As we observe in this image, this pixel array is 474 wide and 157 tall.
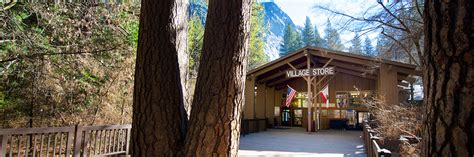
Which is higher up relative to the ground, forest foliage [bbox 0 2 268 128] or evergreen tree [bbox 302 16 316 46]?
evergreen tree [bbox 302 16 316 46]

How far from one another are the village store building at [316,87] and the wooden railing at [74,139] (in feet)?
26.3

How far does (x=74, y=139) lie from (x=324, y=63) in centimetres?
1350

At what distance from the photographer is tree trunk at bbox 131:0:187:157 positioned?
2197mm

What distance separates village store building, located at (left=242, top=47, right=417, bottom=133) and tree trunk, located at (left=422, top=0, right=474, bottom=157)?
11980 millimetres

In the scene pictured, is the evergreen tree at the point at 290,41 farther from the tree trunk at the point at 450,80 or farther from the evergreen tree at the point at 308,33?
the tree trunk at the point at 450,80

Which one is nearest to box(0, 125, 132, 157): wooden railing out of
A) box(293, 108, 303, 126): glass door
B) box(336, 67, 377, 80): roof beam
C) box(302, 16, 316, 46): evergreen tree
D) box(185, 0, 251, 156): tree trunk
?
box(185, 0, 251, 156): tree trunk

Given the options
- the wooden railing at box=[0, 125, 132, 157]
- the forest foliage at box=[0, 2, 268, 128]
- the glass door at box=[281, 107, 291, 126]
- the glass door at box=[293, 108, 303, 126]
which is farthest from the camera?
the glass door at box=[281, 107, 291, 126]

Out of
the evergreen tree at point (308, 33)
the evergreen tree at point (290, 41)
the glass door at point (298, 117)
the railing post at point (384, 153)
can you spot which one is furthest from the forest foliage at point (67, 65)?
the evergreen tree at point (308, 33)

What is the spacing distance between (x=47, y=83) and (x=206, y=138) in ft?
20.5

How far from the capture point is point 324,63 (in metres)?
16.2

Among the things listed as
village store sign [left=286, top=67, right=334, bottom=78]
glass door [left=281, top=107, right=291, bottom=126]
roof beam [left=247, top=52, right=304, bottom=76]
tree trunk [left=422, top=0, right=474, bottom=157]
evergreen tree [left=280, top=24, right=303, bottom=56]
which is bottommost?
glass door [left=281, top=107, right=291, bottom=126]

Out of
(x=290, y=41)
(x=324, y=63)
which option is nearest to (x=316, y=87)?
(x=324, y=63)

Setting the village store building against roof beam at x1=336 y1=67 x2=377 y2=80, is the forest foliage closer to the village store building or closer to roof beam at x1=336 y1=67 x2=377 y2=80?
the village store building

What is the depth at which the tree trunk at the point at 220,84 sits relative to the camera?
6.75 ft
